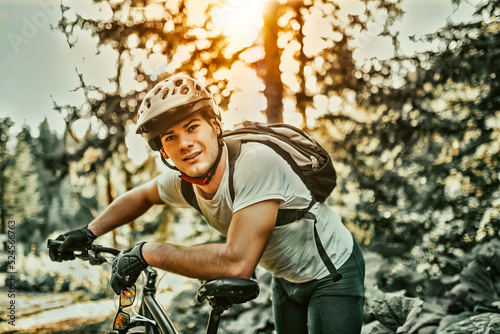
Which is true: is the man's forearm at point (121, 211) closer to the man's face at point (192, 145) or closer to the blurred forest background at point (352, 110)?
the man's face at point (192, 145)

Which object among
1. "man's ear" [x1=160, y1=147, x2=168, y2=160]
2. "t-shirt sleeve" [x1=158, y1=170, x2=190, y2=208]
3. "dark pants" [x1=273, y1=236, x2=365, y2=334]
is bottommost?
"dark pants" [x1=273, y1=236, x2=365, y2=334]

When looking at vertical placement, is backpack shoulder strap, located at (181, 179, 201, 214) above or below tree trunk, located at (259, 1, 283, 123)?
below

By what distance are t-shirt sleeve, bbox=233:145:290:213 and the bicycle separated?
1.15 feet

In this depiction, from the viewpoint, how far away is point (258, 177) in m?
1.92

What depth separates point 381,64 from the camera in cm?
648

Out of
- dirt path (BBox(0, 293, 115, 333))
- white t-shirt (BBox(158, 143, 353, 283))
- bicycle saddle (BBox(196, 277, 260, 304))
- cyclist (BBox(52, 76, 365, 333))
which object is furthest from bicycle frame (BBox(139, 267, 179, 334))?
dirt path (BBox(0, 293, 115, 333))

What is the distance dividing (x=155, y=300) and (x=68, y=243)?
0.63 metres

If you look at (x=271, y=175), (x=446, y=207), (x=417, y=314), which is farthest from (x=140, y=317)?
(x=446, y=207)

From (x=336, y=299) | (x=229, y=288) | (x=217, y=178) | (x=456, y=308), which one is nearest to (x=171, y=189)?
(x=217, y=178)

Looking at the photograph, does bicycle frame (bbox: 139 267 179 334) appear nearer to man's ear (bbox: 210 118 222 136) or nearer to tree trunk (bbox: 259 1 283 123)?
man's ear (bbox: 210 118 222 136)

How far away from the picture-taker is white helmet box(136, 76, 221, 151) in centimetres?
217

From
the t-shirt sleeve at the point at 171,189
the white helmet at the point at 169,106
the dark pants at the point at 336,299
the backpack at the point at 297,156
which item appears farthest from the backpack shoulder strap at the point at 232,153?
the dark pants at the point at 336,299

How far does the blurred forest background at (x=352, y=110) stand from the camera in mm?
5793

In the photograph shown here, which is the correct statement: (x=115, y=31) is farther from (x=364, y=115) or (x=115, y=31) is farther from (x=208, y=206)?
(x=208, y=206)
